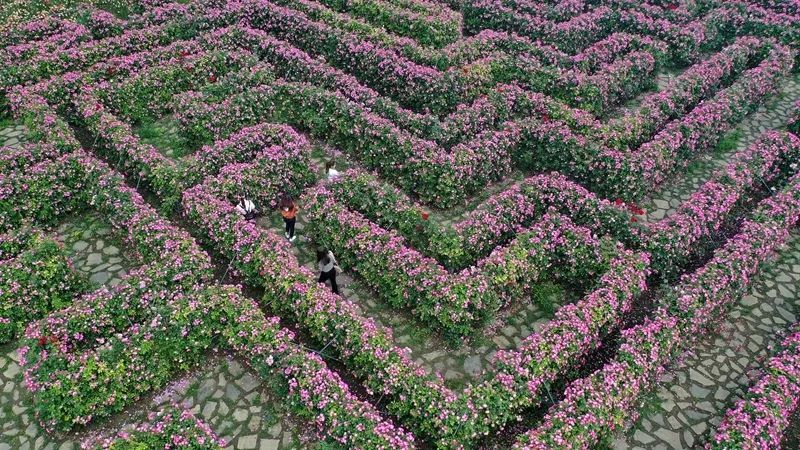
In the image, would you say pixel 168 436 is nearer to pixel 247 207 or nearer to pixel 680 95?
pixel 247 207

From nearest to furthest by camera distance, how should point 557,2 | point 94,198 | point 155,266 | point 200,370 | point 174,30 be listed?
point 200,370 → point 155,266 → point 94,198 → point 174,30 → point 557,2

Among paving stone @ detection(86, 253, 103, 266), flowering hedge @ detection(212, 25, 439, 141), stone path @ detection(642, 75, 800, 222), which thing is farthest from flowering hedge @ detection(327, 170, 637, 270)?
paving stone @ detection(86, 253, 103, 266)

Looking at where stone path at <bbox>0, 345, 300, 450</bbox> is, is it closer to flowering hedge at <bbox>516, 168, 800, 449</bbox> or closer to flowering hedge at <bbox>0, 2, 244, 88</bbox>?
flowering hedge at <bbox>516, 168, 800, 449</bbox>

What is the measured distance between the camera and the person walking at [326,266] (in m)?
15.4

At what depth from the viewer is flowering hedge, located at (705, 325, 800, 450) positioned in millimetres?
12570

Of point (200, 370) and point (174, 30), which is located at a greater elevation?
point (174, 30)

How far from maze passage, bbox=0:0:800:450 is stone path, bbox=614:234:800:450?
0.23 feet

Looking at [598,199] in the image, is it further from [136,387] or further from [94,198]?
[94,198]

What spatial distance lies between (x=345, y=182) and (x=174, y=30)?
1292 centimetres

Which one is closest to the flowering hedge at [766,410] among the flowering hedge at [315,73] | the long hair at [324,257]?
the long hair at [324,257]

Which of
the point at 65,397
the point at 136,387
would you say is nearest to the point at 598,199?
the point at 136,387

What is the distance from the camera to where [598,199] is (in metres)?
18.3

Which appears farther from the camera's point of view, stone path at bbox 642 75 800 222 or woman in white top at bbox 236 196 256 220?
→ stone path at bbox 642 75 800 222

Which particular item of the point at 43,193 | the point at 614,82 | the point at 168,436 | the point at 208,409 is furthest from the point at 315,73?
the point at 168,436
